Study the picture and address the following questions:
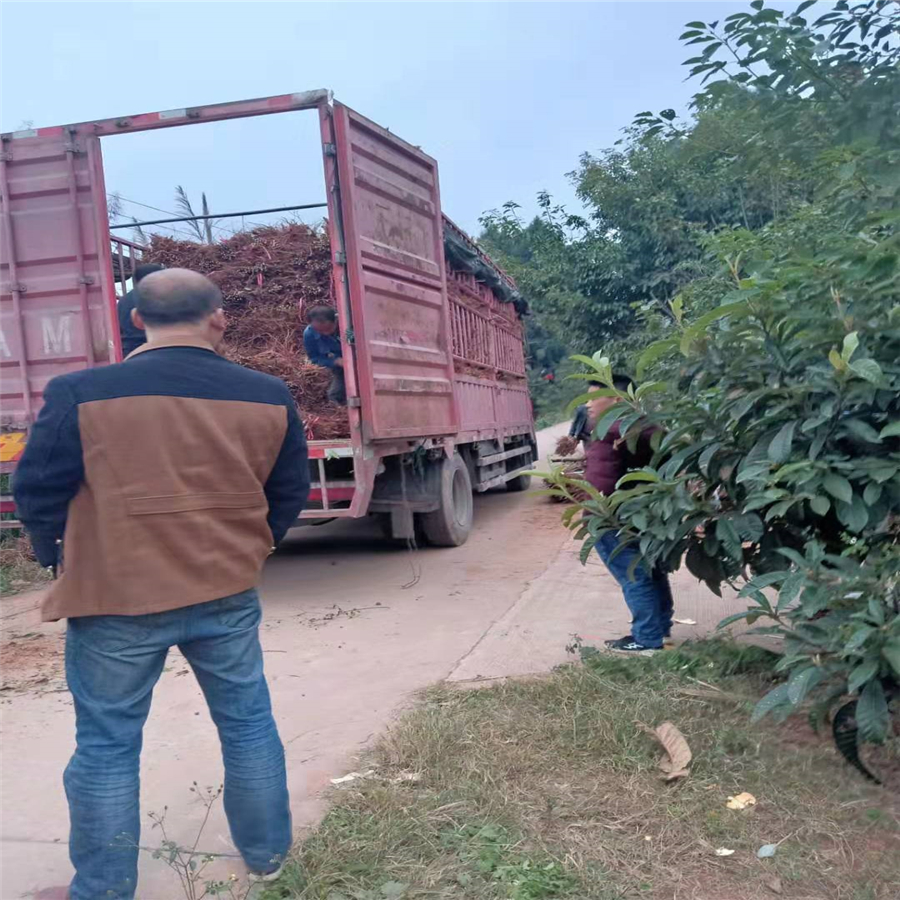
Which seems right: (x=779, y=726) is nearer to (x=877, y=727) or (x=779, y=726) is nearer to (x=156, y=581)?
(x=877, y=727)

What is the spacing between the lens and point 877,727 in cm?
247

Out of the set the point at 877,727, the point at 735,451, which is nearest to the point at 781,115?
the point at 735,451

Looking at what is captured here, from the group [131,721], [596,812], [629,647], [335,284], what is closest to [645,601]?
[629,647]

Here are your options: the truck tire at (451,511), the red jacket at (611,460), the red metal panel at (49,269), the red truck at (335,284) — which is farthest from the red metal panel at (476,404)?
the red jacket at (611,460)

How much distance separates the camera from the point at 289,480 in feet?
8.62

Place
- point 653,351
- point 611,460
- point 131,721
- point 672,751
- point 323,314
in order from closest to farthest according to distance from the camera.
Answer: point 131,721 < point 653,351 < point 672,751 < point 611,460 < point 323,314

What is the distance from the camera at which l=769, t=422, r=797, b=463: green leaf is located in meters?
2.74

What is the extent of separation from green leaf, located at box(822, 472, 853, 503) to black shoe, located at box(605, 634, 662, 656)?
174 cm

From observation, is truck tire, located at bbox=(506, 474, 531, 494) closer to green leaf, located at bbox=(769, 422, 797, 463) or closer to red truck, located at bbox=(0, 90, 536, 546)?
red truck, located at bbox=(0, 90, 536, 546)

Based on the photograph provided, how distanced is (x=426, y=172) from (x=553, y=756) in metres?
5.52

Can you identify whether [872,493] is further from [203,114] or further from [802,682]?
[203,114]

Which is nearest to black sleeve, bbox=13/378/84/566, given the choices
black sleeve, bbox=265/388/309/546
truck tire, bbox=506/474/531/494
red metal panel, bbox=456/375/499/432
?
black sleeve, bbox=265/388/309/546

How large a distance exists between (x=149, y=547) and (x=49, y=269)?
4740mm

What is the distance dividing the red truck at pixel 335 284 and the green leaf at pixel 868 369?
11.3ft
